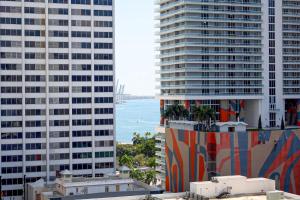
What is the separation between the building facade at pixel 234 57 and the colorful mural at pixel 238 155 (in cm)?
1826

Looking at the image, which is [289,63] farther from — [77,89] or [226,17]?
[77,89]

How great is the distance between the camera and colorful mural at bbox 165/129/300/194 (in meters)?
132

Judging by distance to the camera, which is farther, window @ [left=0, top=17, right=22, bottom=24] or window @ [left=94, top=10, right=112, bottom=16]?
window @ [left=94, top=10, right=112, bottom=16]

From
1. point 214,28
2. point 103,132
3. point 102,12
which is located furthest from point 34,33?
point 214,28

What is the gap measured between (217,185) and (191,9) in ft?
272

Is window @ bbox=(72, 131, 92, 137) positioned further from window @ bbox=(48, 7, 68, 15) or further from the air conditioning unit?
the air conditioning unit

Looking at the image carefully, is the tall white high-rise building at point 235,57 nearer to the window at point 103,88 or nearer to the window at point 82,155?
the window at point 103,88

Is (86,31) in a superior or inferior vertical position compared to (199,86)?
superior

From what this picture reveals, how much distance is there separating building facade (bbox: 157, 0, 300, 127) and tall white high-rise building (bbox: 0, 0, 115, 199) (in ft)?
83.3

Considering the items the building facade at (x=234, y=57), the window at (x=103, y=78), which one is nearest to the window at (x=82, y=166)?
the window at (x=103, y=78)

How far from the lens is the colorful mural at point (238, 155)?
131625 millimetres

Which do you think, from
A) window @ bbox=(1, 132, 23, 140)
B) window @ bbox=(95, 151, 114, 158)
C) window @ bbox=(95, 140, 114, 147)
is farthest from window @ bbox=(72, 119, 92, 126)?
window @ bbox=(1, 132, 23, 140)

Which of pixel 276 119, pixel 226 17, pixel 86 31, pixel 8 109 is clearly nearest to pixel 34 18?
pixel 86 31

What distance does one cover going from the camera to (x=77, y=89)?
13438 centimetres
